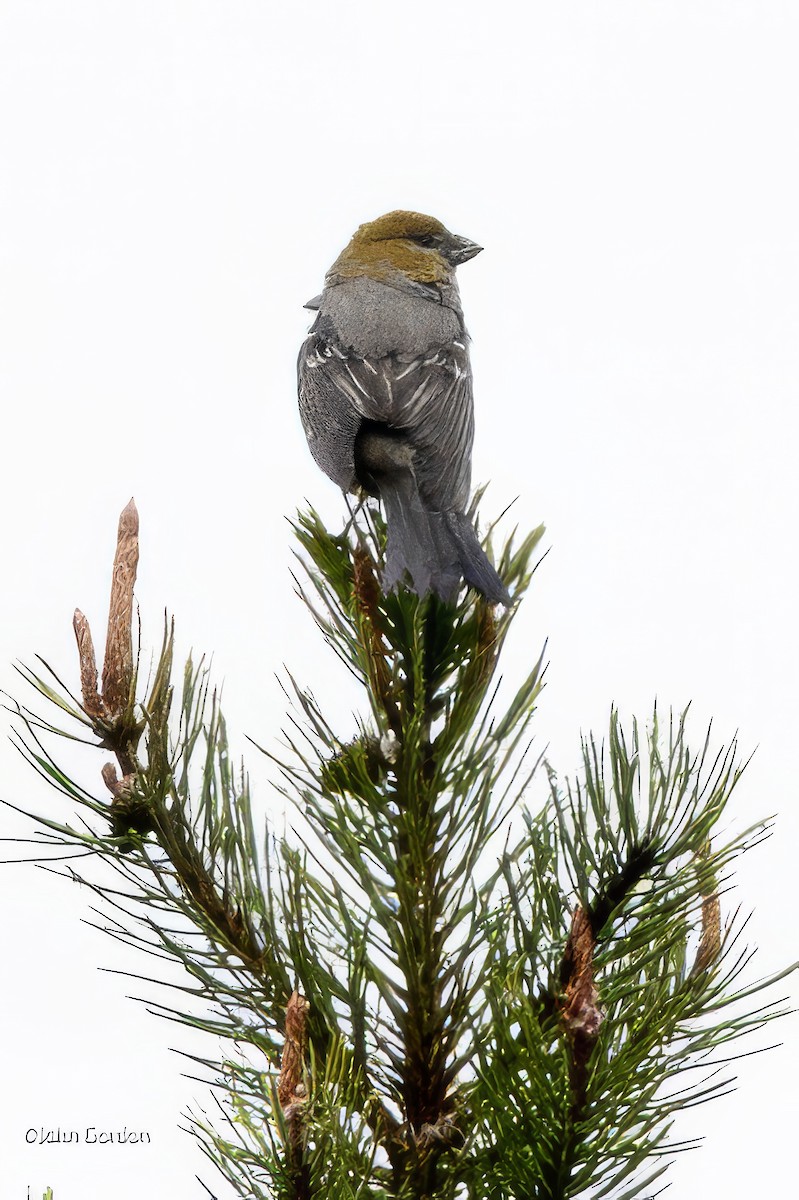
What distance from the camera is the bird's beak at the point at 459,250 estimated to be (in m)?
3.38

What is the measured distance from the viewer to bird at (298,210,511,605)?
76.4 inches

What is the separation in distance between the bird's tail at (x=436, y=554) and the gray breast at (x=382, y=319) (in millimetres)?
611

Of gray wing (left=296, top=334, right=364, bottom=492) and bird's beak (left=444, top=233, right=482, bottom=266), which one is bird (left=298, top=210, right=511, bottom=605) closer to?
gray wing (left=296, top=334, right=364, bottom=492)

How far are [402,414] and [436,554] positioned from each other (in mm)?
569

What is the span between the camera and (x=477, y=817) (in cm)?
167

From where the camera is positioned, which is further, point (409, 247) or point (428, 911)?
point (409, 247)

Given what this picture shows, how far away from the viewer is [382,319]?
279 cm

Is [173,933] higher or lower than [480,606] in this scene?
lower

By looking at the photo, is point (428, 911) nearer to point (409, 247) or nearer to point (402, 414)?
point (402, 414)

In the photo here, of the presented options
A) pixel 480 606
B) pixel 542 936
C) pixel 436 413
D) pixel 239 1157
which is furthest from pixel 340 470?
pixel 239 1157

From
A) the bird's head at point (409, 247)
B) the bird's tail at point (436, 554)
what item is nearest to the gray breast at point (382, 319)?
the bird's head at point (409, 247)

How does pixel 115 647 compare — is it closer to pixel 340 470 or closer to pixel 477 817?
pixel 477 817

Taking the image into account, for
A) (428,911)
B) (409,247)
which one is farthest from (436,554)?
(409,247)

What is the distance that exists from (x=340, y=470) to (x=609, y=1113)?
135 centimetres
